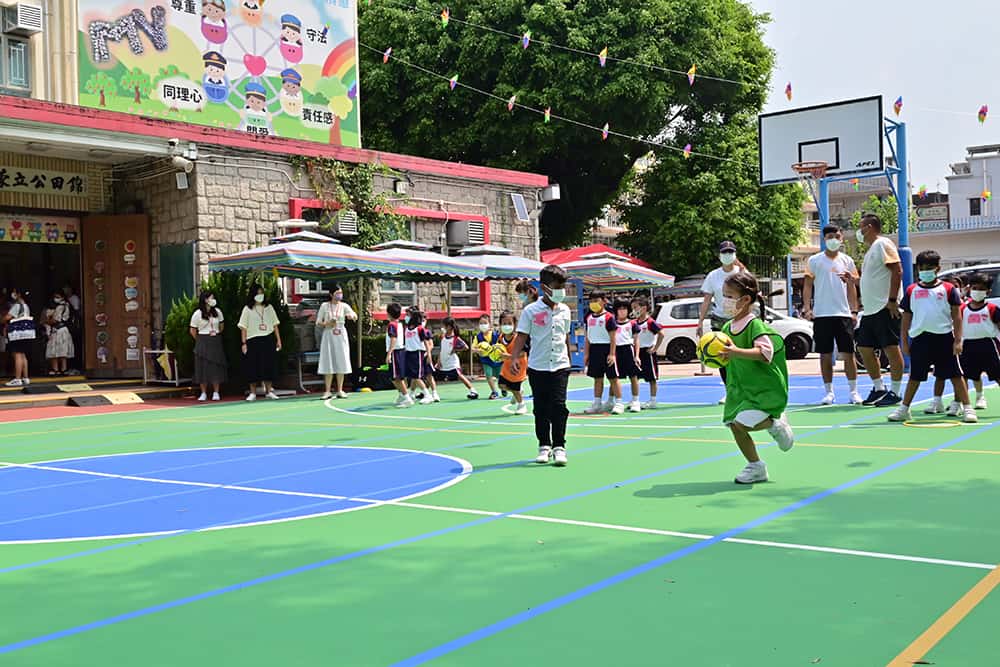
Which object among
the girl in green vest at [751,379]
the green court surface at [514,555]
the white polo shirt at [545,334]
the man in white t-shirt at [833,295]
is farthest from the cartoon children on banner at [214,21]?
the girl in green vest at [751,379]

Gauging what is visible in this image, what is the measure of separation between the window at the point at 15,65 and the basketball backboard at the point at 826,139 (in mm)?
16649

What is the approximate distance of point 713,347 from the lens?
6.83m

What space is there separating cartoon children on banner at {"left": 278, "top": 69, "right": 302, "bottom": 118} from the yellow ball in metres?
22.1

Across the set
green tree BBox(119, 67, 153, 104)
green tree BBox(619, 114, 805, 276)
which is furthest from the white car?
green tree BBox(119, 67, 153, 104)

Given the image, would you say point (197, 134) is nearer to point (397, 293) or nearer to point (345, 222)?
point (345, 222)

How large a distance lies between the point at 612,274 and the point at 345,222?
→ 5847mm

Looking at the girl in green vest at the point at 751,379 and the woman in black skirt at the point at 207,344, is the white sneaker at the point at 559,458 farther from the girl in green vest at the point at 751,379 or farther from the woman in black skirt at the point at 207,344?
the woman in black skirt at the point at 207,344

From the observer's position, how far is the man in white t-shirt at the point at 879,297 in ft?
36.0

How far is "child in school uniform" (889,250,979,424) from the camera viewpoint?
9.86 meters

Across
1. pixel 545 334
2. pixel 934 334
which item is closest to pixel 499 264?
pixel 934 334

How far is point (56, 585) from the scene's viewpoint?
16.2ft

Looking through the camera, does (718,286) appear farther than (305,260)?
No

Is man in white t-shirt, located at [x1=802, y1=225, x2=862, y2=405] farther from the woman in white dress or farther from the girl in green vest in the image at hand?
the woman in white dress

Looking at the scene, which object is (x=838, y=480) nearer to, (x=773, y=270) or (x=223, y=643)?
(x=223, y=643)
